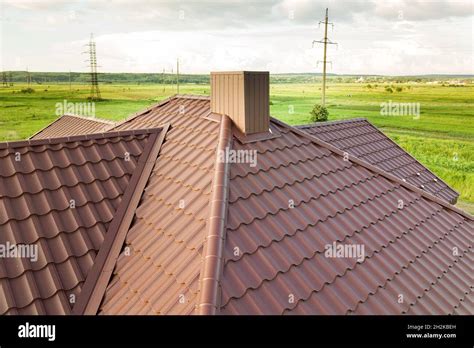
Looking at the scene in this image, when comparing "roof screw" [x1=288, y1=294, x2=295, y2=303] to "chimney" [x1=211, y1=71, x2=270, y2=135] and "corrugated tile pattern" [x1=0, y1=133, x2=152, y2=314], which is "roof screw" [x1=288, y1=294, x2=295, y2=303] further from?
"chimney" [x1=211, y1=71, x2=270, y2=135]

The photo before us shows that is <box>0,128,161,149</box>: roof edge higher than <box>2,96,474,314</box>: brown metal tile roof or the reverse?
higher

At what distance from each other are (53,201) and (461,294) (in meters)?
6.81

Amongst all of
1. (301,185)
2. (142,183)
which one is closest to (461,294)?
(301,185)

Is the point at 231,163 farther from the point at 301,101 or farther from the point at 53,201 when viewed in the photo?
the point at 301,101

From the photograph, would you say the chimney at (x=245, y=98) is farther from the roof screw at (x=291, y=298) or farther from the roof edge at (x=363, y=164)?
the roof screw at (x=291, y=298)

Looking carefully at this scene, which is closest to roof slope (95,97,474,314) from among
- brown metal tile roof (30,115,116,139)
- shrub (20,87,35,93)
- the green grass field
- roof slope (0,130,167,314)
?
roof slope (0,130,167,314)

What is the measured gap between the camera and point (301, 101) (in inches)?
2446

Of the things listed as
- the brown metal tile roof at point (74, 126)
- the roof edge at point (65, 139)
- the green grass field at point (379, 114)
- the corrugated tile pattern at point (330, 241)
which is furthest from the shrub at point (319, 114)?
the roof edge at point (65, 139)

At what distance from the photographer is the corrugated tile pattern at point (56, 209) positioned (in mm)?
4684

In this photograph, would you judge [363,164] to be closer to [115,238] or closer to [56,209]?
[115,238]

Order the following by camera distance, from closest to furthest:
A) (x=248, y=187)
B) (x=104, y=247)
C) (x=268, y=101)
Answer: (x=104, y=247)
(x=248, y=187)
(x=268, y=101)

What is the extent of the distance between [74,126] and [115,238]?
9.53 meters

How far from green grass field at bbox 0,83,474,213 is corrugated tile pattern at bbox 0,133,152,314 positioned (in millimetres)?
20579

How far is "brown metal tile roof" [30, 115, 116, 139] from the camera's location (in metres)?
12.2
